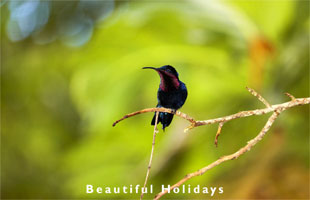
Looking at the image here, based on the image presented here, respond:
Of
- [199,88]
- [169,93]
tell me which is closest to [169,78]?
[169,93]

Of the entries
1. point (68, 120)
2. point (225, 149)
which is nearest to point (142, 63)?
point (225, 149)

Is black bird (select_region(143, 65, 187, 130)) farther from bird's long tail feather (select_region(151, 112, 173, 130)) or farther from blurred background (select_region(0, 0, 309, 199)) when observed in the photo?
blurred background (select_region(0, 0, 309, 199))

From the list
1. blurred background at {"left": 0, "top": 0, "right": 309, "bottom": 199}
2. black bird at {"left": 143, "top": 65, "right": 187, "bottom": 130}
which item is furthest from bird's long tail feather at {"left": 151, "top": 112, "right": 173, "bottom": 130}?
blurred background at {"left": 0, "top": 0, "right": 309, "bottom": 199}

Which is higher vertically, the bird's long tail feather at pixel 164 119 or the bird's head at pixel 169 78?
the bird's head at pixel 169 78

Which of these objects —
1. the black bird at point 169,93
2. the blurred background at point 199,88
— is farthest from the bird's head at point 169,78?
the blurred background at point 199,88

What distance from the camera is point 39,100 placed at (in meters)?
0.87

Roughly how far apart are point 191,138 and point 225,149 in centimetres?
5

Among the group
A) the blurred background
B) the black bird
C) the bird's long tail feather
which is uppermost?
the blurred background

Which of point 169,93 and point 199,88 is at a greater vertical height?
point 199,88

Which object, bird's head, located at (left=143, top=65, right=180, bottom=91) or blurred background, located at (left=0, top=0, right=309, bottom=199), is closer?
bird's head, located at (left=143, top=65, right=180, bottom=91)

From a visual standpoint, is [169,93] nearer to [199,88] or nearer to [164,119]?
[164,119]

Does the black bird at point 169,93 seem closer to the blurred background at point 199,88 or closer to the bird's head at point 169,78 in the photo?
the bird's head at point 169,78

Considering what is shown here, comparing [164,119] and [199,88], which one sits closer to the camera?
[164,119]

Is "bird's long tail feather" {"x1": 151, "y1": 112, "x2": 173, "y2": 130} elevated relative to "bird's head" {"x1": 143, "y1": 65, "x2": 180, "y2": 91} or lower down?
lower down
